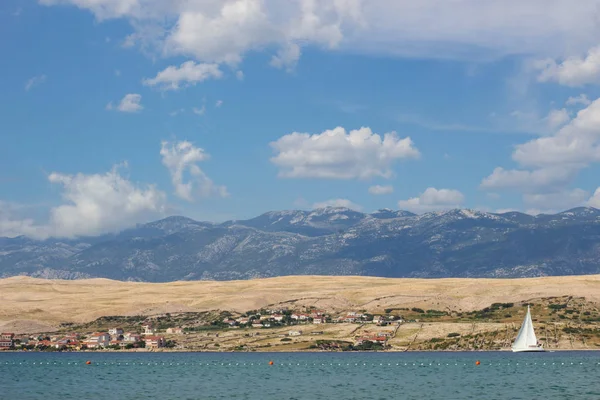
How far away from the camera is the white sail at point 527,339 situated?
178500 mm

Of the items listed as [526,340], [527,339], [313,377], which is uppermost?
[313,377]

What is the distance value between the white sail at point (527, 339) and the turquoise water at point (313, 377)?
732cm

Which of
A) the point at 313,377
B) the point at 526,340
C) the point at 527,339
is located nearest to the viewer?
the point at 313,377

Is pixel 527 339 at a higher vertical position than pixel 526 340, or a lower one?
higher

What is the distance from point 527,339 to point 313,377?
Result: 75.1 meters

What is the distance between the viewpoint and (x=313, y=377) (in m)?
118

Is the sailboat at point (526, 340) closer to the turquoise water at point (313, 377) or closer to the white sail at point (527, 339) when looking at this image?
the white sail at point (527, 339)

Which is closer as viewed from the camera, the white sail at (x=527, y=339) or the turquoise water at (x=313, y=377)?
the turquoise water at (x=313, y=377)

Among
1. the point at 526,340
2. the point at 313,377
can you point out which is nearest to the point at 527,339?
the point at 526,340

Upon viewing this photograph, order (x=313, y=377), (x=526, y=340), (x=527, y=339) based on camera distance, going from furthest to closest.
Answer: (x=527, y=339)
(x=526, y=340)
(x=313, y=377)

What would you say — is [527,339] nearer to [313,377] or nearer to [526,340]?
[526,340]

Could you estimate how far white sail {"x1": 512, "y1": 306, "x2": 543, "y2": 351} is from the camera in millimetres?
178500

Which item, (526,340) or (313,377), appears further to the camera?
(526,340)

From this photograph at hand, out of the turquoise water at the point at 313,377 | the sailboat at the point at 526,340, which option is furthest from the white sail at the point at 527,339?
the turquoise water at the point at 313,377
